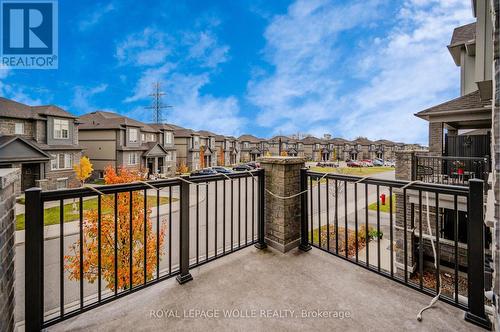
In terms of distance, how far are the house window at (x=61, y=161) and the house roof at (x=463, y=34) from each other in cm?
2519

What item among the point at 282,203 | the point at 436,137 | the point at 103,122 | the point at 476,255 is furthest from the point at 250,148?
the point at 476,255

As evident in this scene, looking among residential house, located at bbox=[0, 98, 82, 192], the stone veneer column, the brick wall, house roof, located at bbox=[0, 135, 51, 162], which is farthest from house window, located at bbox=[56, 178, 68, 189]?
the brick wall

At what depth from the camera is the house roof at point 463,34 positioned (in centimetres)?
935

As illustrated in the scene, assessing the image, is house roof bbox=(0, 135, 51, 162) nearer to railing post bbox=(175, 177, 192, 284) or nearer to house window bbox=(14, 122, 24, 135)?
house window bbox=(14, 122, 24, 135)

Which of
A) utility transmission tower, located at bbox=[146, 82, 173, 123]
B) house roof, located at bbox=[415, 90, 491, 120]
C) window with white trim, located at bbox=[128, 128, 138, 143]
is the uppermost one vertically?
utility transmission tower, located at bbox=[146, 82, 173, 123]

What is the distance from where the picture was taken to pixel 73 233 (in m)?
8.91

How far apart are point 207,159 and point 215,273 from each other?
3586cm

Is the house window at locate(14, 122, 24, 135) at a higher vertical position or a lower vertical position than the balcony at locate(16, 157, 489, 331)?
higher

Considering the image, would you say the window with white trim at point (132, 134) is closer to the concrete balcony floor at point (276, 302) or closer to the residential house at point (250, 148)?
the concrete balcony floor at point (276, 302)

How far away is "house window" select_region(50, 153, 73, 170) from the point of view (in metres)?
17.1

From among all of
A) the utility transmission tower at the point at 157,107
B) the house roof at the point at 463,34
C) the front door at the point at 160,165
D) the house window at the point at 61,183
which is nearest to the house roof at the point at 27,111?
the house window at the point at 61,183

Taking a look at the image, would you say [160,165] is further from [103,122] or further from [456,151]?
[456,151]

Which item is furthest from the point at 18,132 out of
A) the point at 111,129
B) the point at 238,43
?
the point at 238,43

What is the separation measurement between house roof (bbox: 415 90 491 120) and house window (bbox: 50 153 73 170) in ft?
75.5
